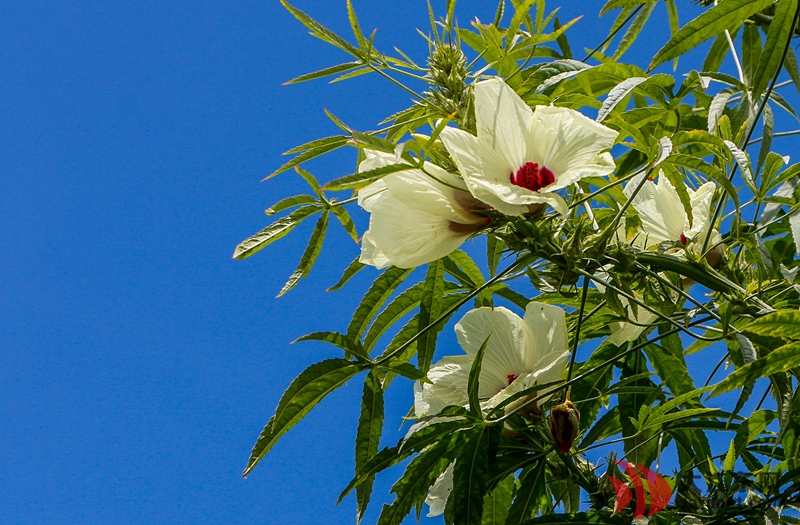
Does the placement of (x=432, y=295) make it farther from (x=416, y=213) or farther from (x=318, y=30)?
(x=318, y=30)

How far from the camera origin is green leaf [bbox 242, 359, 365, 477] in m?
0.81

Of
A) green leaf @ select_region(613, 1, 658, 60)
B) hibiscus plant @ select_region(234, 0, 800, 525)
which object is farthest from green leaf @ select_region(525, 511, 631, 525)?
green leaf @ select_region(613, 1, 658, 60)

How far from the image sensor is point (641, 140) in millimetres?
821

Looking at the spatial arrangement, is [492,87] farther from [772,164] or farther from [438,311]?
[772,164]

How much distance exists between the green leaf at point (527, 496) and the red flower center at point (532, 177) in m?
0.39

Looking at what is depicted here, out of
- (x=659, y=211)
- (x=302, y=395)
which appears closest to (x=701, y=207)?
(x=659, y=211)

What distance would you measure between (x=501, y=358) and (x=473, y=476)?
0.16 meters

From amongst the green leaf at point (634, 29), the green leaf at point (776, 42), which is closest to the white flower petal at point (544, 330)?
the green leaf at point (776, 42)

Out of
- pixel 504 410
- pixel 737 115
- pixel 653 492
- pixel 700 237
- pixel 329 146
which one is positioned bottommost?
pixel 653 492

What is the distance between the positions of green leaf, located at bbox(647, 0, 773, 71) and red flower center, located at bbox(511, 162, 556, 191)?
18 centimetres

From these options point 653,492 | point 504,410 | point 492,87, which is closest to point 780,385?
point 653,492

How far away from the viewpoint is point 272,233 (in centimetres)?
90

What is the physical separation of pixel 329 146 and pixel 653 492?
0.56 meters

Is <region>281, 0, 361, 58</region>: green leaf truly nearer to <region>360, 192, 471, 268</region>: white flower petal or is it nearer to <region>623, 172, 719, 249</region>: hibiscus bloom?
<region>360, 192, 471, 268</region>: white flower petal
